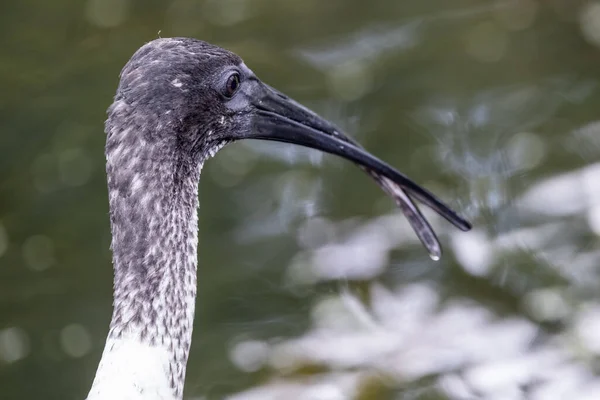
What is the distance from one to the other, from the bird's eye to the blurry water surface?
1730 millimetres

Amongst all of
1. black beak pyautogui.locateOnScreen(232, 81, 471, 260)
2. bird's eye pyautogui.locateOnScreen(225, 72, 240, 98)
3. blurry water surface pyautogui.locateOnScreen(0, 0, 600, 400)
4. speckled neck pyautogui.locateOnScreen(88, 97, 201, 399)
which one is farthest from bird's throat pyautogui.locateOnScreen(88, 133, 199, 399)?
blurry water surface pyautogui.locateOnScreen(0, 0, 600, 400)

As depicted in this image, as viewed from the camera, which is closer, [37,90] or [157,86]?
[157,86]

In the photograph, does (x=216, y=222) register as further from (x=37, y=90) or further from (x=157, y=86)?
(x=157, y=86)

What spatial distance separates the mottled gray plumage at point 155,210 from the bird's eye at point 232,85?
0.17 feet

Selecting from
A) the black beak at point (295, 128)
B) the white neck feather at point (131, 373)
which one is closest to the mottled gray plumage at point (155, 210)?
the white neck feather at point (131, 373)

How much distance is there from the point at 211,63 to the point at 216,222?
2.48 m

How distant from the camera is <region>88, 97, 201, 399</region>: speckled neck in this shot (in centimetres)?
290

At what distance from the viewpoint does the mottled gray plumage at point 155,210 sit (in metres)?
2.90

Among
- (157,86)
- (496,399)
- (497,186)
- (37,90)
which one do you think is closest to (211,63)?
(157,86)

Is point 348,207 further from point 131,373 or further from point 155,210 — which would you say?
point 131,373

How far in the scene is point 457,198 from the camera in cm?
550

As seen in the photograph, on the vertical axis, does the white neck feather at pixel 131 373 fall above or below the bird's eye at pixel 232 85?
below

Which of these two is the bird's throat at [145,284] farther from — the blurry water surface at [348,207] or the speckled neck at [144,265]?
the blurry water surface at [348,207]

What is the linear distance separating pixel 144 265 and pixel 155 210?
149 millimetres
